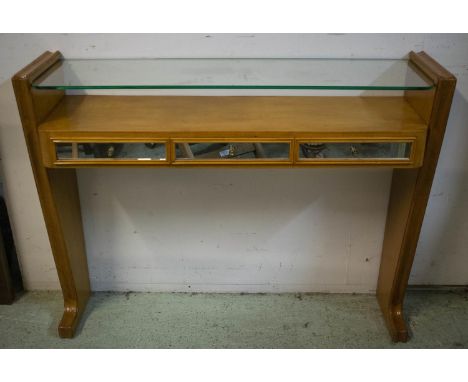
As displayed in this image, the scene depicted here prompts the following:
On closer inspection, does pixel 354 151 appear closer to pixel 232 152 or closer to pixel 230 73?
pixel 232 152

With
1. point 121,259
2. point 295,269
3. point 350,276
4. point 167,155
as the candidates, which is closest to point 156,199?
point 121,259

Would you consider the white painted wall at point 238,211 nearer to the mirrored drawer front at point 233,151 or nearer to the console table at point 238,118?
the console table at point 238,118

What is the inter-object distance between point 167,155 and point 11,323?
1.19 meters

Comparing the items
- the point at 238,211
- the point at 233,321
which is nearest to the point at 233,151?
the point at 238,211

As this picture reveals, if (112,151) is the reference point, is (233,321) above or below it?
below

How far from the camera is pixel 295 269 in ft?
8.56

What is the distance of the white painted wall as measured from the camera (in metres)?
2.12

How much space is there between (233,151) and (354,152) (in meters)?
0.43

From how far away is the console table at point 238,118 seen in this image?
1884mm

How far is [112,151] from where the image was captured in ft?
6.36

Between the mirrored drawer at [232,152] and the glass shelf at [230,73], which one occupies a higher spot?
the glass shelf at [230,73]

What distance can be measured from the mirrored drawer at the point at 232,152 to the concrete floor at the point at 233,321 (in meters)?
0.89

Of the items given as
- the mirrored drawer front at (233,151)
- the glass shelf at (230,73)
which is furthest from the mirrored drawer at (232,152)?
the glass shelf at (230,73)

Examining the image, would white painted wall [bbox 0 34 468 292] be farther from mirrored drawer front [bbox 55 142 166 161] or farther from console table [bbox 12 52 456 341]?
mirrored drawer front [bbox 55 142 166 161]
